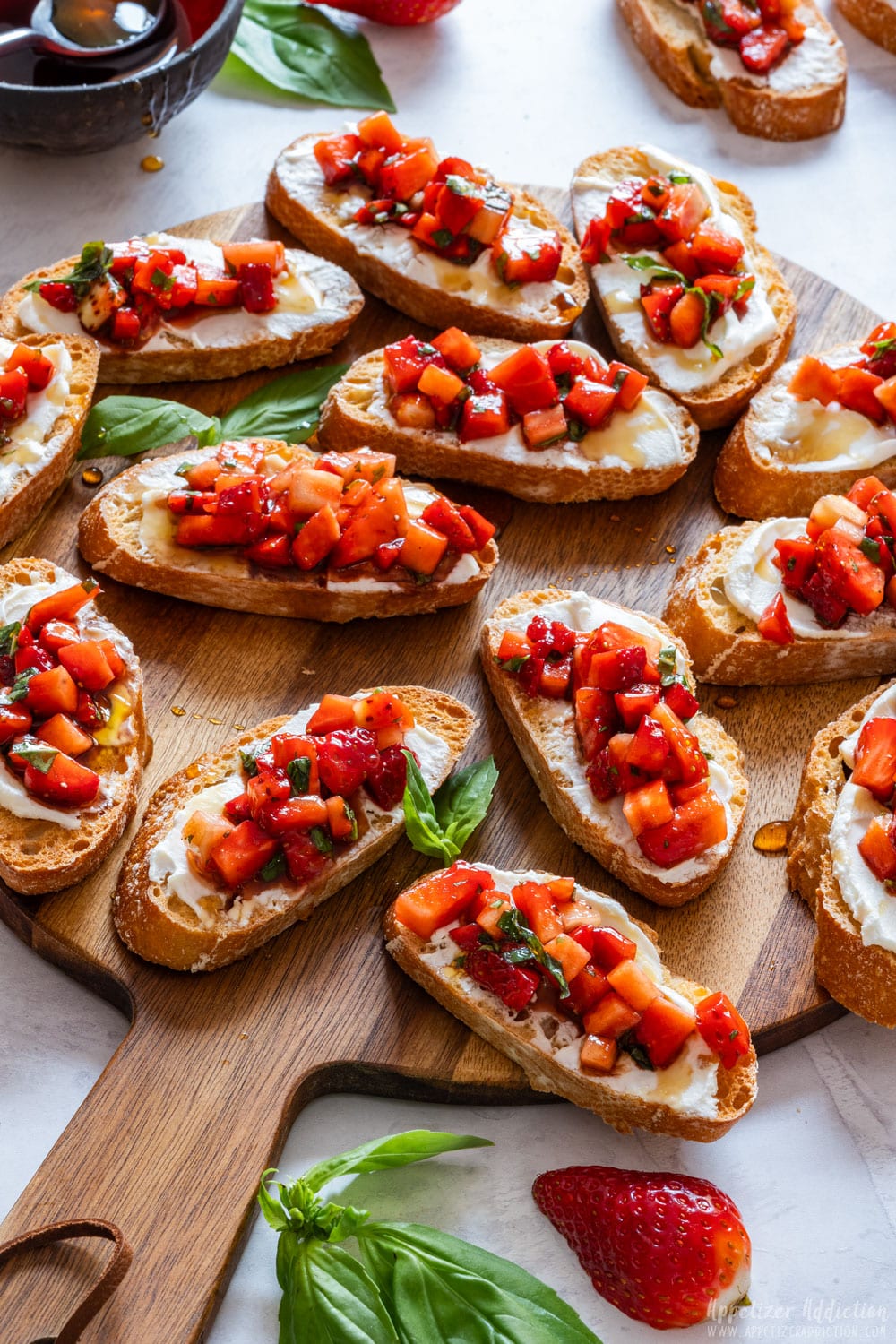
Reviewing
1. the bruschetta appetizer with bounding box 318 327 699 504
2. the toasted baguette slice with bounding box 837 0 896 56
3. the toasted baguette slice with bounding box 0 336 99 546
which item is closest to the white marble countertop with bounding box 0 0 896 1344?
the toasted baguette slice with bounding box 0 336 99 546

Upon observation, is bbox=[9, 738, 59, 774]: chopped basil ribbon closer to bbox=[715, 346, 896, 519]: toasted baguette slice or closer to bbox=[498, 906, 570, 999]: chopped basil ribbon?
bbox=[498, 906, 570, 999]: chopped basil ribbon

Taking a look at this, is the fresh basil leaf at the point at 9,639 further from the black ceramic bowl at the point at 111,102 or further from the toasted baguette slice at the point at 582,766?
the black ceramic bowl at the point at 111,102

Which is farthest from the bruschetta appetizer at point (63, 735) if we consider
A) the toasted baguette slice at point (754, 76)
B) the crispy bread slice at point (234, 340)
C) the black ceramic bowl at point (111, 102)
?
the toasted baguette slice at point (754, 76)

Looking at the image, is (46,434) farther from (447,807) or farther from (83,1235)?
(83,1235)

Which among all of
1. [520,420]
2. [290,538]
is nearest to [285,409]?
[290,538]

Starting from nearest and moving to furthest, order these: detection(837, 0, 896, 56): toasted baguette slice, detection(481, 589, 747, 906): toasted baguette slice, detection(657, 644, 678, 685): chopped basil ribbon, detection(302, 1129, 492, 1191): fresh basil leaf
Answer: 1. detection(302, 1129, 492, 1191): fresh basil leaf
2. detection(481, 589, 747, 906): toasted baguette slice
3. detection(657, 644, 678, 685): chopped basil ribbon
4. detection(837, 0, 896, 56): toasted baguette slice

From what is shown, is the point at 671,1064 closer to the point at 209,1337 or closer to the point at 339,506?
the point at 209,1337

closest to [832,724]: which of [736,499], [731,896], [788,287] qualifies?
[731,896]
